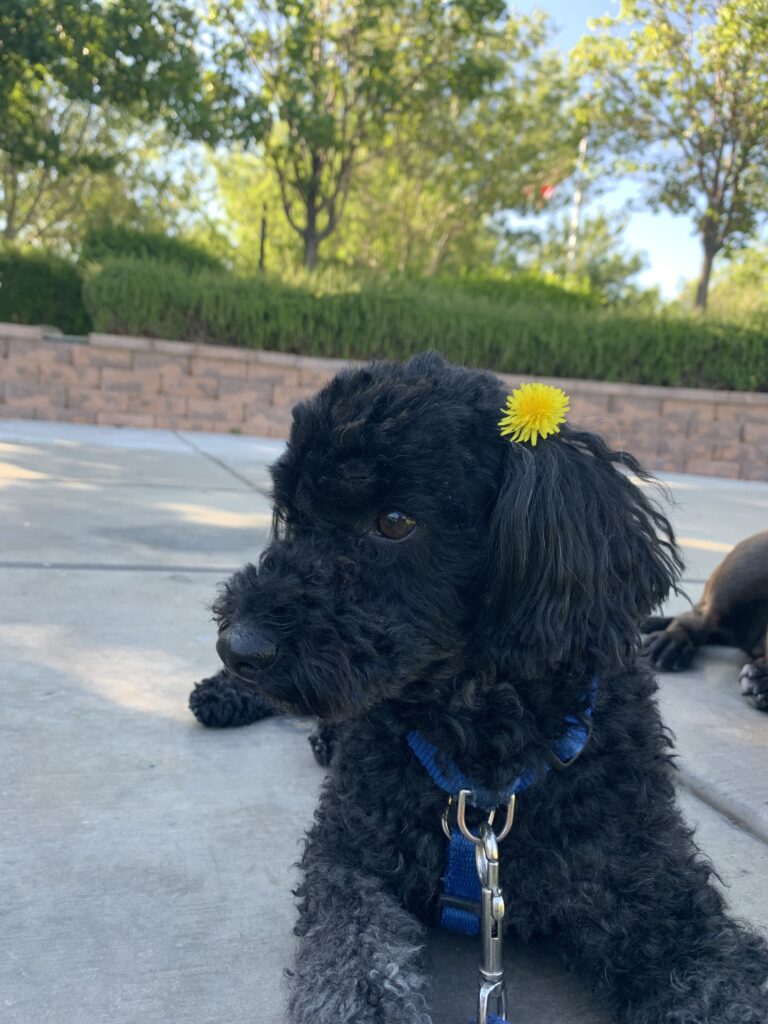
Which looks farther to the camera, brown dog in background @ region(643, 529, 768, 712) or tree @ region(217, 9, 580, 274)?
tree @ region(217, 9, 580, 274)

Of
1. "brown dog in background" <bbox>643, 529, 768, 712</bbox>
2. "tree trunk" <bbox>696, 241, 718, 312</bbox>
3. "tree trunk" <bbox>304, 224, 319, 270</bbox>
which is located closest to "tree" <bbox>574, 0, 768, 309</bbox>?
"tree trunk" <bbox>696, 241, 718, 312</bbox>

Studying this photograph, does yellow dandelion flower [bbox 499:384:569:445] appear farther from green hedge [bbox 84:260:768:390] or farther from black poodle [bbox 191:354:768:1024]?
green hedge [bbox 84:260:768:390]

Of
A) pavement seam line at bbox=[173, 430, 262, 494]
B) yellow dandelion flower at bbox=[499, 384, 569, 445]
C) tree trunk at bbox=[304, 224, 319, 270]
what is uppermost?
tree trunk at bbox=[304, 224, 319, 270]

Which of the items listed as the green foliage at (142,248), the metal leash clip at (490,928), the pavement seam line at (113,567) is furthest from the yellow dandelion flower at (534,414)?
the green foliage at (142,248)

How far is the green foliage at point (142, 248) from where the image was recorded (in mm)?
12820

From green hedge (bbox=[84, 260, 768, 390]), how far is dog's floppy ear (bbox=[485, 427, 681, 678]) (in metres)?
10.2

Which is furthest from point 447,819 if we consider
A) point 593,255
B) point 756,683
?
point 593,255

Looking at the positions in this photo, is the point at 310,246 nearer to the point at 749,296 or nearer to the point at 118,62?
the point at 118,62

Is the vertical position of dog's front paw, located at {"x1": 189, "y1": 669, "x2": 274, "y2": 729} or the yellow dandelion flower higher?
the yellow dandelion flower

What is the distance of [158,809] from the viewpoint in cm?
211

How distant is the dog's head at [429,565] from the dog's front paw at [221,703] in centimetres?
83

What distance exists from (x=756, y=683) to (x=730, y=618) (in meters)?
0.47

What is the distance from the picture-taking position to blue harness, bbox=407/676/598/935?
5.41 ft

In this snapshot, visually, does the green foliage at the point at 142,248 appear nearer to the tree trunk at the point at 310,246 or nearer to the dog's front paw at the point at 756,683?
the tree trunk at the point at 310,246
